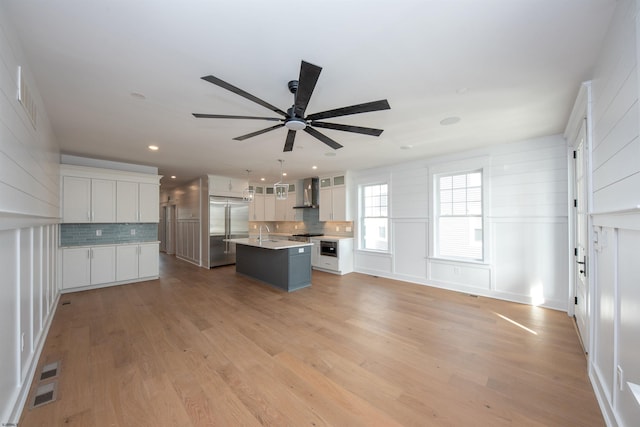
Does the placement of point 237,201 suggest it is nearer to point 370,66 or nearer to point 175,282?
point 175,282

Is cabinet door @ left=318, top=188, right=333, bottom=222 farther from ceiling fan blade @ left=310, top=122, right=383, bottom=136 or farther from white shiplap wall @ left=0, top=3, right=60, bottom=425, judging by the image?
white shiplap wall @ left=0, top=3, right=60, bottom=425

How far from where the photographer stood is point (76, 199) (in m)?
4.59

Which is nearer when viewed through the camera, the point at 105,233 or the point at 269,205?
the point at 105,233

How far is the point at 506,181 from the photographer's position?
4.09 metres

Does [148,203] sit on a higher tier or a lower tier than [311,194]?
lower

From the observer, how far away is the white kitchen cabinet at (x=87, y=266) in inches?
178

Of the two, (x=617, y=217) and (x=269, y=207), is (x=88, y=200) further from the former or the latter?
(x=617, y=217)

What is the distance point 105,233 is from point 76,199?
83 cm

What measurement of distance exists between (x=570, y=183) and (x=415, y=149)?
2150 millimetres

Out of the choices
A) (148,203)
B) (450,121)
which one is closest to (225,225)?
(148,203)

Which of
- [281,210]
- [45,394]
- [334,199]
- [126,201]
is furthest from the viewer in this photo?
[281,210]

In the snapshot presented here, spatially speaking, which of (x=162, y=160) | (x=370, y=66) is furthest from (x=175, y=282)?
(x=370, y=66)

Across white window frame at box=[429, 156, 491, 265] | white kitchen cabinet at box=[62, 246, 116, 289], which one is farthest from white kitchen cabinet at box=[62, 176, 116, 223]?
white window frame at box=[429, 156, 491, 265]

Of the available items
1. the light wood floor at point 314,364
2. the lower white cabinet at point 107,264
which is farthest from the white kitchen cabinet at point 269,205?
the light wood floor at point 314,364
